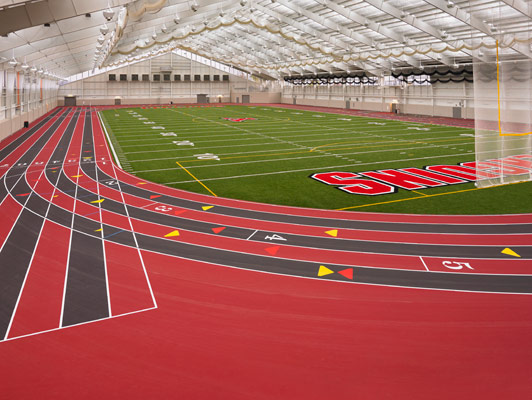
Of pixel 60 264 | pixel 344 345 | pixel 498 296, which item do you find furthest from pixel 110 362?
pixel 498 296

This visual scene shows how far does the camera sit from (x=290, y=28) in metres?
37.6

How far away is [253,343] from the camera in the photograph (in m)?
4.51

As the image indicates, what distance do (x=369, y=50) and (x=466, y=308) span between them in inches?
1304

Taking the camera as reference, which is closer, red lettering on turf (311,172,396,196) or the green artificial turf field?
the green artificial turf field

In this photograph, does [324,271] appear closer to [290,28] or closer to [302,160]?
[302,160]

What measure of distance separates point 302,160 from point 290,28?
25.6m

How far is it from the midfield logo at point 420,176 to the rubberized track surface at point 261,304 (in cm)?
227

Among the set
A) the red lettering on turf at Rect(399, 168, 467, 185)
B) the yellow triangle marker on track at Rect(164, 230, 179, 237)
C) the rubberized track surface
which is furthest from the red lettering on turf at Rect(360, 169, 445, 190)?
the yellow triangle marker on track at Rect(164, 230, 179, 237)

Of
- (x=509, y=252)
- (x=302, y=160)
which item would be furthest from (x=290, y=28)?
(x=509, y=252)

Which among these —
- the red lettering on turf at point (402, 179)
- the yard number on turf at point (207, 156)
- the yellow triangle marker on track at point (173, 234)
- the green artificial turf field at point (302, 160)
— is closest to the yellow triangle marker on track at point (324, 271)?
the yellow triangle marker on track at point (173, 234)

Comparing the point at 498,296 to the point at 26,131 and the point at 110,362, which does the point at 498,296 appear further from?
the point at 26,131

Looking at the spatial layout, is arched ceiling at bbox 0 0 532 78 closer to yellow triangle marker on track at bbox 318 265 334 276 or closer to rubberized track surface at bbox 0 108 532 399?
rubberized track surface at bbox 0 108 532 399

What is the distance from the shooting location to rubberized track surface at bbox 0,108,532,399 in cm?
392

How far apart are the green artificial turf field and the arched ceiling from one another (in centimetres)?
382
